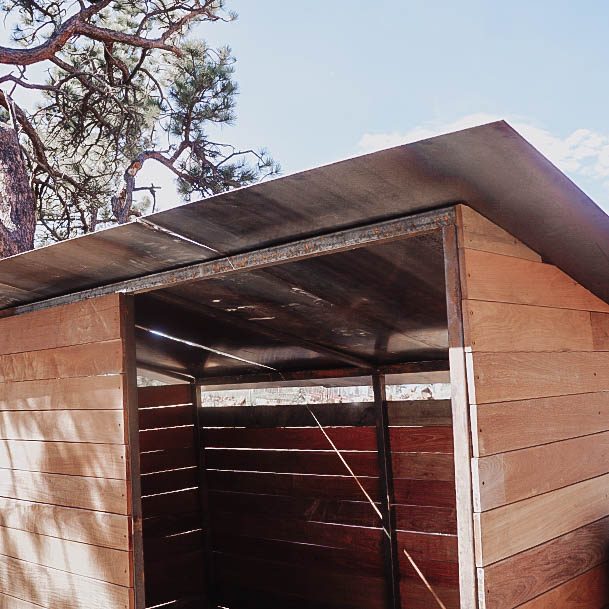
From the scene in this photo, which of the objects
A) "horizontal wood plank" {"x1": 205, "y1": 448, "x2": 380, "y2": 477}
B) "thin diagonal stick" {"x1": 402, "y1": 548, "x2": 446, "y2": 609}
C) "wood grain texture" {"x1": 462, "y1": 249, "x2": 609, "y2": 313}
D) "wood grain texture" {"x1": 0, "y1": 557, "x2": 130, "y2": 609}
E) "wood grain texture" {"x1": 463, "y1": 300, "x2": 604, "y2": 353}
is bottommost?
"thin diagonal stick" {"x1": 402, "y1": 548, "x2": 446, "y2": 609}

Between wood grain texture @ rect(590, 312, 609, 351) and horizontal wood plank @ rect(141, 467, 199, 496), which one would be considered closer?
wood grain texture @ rect(590, 312, 609, 351)

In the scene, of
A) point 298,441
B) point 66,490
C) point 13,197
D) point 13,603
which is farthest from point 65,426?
point 13,197

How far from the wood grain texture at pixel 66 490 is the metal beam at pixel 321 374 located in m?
1.75

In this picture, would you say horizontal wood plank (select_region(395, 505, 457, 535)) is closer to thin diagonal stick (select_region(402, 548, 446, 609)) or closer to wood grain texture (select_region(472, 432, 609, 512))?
thin diagonal stick (select_region(402, 548, 446, 609))

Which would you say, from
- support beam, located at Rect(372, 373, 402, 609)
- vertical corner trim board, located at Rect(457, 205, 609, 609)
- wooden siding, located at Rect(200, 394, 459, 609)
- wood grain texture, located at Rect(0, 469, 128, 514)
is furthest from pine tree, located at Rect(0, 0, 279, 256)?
vertical corner trim board, located at Rect(457, 205, 609, 609)

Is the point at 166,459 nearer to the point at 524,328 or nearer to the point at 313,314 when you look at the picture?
the point at 313,314

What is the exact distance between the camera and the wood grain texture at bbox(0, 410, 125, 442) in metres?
3.18

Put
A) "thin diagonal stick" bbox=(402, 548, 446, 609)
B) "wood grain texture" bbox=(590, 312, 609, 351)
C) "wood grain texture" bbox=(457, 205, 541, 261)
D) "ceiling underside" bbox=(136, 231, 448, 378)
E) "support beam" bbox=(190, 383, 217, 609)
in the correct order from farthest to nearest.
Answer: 1. "support beam" bbox=(190, 383, 217, 609)
2. "thin diagonal stick" bbox=(402, 548, 446, 609)
3. "wood grain texture" bbox=(590, 312, 609, 351)
4. "ceiling underside" bbox=(136, 231, 448, 378)
5. "wood grain texture" bbox=(457, 205, 541, 261)

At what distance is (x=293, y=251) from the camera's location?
100 inches

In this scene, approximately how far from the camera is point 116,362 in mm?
3158

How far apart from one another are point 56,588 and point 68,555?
7.5 inches

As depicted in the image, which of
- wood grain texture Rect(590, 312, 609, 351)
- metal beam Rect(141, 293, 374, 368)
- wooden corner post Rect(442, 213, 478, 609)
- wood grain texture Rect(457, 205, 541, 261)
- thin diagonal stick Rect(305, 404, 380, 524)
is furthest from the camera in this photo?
thin diagonal stick Rect(305, 404, 380, 524)

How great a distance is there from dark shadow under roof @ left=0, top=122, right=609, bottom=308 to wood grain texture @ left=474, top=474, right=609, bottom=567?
74 cm

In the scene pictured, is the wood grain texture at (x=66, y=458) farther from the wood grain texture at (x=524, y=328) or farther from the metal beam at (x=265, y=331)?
the wood grain texture at (x=524, y=328)
